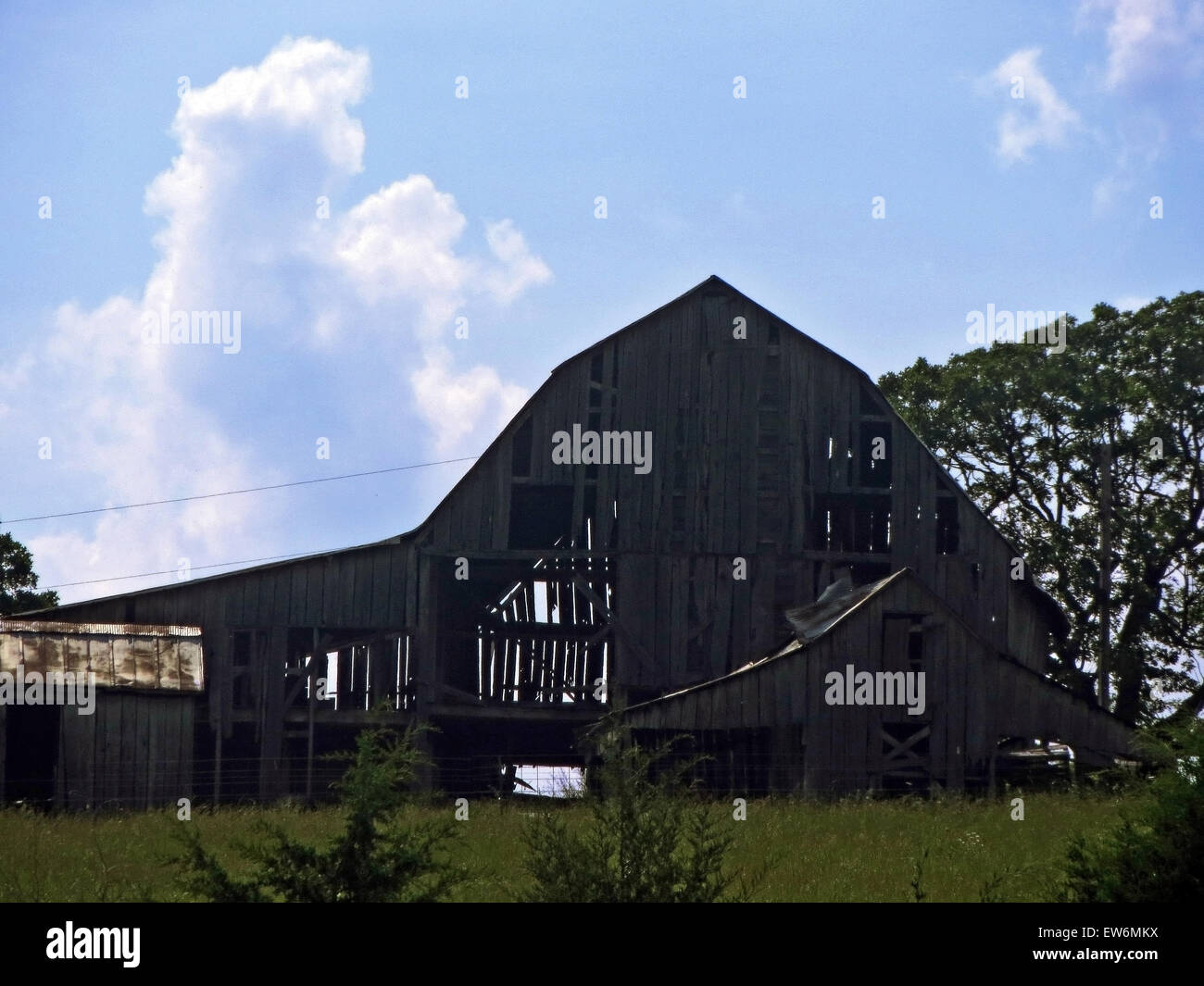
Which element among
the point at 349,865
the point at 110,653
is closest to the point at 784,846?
the point at 349,865

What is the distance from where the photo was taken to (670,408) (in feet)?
96.2

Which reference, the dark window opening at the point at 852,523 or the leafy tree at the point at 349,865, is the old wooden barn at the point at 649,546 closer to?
the dark window opening at the point at 852,523

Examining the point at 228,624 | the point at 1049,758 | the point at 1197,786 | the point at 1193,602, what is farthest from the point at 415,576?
the point at 1193,602

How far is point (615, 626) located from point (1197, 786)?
18.8m

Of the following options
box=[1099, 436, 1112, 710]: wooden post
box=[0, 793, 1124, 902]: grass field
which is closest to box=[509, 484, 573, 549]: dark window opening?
box=[0, 793, 1124, 902]: grass field

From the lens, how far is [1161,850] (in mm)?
10070

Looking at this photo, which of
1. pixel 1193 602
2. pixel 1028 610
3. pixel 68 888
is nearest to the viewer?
pixel 68 888

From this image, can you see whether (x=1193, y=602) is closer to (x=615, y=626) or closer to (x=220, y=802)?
(x=615, y=626)

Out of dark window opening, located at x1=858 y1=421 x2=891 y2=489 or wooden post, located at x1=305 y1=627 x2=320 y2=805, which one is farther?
dark window opening, located at x1=858 y1=421 x2=891 y2=489

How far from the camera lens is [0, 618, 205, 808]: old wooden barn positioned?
25.0 m

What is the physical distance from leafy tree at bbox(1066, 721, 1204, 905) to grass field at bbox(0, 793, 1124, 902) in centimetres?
76

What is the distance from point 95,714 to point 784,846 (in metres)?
13.7

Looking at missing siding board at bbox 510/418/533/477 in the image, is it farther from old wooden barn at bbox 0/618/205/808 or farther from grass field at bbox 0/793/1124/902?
grass field at bbox 0/793/1124/902

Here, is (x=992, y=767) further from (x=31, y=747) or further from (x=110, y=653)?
(x=31, y=747)
